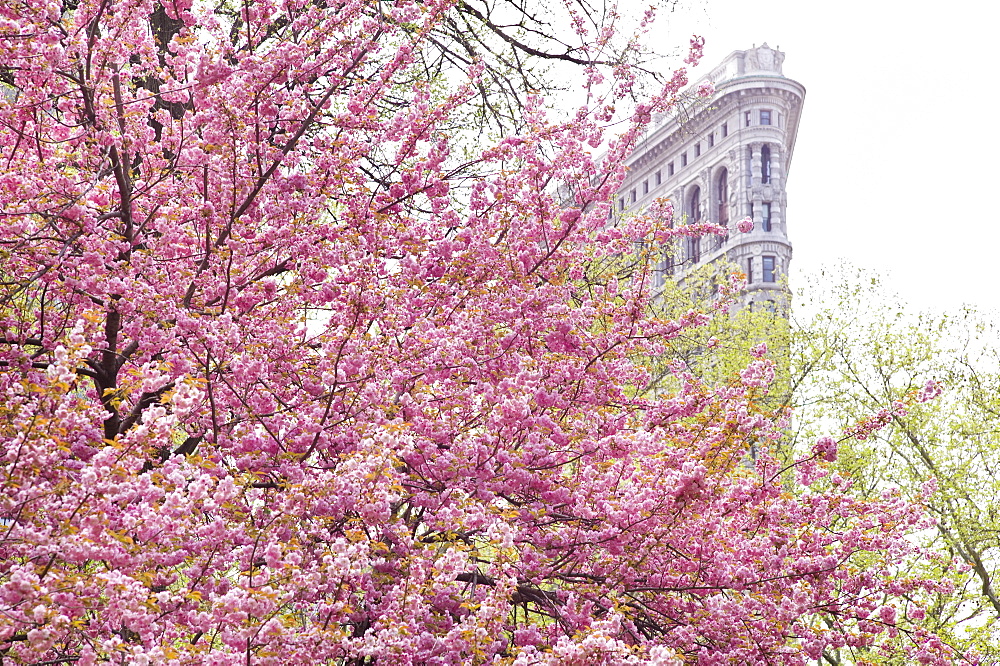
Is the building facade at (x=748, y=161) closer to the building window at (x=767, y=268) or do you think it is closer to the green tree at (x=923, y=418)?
the building window at (x=767, y=268)

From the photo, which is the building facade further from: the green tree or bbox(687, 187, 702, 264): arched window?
the green tree

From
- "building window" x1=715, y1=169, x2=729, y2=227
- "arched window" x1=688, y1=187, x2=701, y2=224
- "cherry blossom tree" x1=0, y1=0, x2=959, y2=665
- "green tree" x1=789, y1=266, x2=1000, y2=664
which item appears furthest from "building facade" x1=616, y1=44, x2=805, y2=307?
"cherry blossom tree" x1=0, y1=0, x2=959, y2=665

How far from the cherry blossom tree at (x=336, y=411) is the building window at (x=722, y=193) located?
190ft

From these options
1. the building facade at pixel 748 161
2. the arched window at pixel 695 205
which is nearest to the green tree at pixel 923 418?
the building facade at pixel 748 161

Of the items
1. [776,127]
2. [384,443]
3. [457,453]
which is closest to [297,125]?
[457,453]

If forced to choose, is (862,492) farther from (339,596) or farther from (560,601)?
(339,596)

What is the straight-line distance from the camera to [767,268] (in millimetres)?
59781

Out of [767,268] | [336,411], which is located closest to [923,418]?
[336,411]

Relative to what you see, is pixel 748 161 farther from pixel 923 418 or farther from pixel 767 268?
pixel 923 418

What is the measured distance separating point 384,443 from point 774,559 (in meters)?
3.57

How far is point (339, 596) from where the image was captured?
4.89 meters

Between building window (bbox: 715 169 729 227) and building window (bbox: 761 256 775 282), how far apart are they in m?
5.23

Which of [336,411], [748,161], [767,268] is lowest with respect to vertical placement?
[336,411]

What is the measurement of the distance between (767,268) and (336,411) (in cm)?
5682
